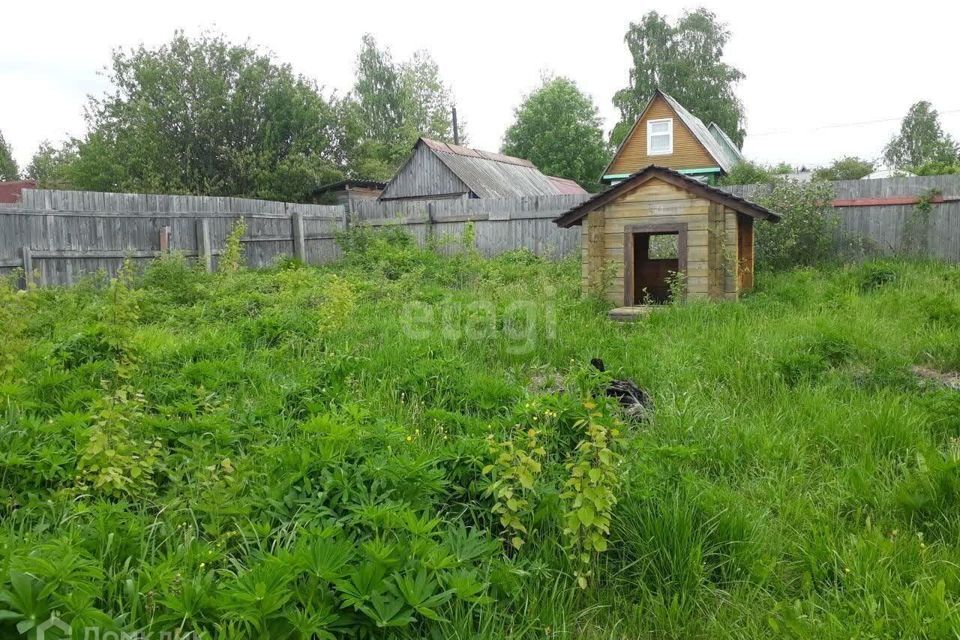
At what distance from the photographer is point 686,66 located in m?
36.3

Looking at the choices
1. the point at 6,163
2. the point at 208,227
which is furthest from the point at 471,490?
the point at 6,163

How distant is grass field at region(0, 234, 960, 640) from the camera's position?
221 centimetres

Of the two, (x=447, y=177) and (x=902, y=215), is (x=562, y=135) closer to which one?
(x=447, y=177)

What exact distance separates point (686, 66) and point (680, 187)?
31.1 m

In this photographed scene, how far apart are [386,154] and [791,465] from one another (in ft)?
136

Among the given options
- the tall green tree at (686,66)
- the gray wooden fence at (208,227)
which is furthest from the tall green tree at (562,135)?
the gray wooden fence at (208,227)

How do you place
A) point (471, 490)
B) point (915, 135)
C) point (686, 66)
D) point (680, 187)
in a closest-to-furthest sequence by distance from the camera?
point (471, 490)
point (680, 187)
point (686, 66)
point (915, 135)

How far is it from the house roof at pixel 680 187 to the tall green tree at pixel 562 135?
3454cm

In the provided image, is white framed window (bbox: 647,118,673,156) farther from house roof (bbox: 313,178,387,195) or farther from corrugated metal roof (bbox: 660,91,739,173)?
house roof (bbox: 313,178,387,195)

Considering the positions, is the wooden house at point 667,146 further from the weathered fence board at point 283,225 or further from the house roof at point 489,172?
the weathered fence board at point 283,225

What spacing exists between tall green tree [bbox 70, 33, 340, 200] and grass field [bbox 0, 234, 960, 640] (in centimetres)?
2107

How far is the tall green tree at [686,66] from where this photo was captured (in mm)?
36375

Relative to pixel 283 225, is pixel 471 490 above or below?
below

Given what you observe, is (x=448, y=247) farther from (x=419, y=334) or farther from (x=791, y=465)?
(x=791, y=465)
